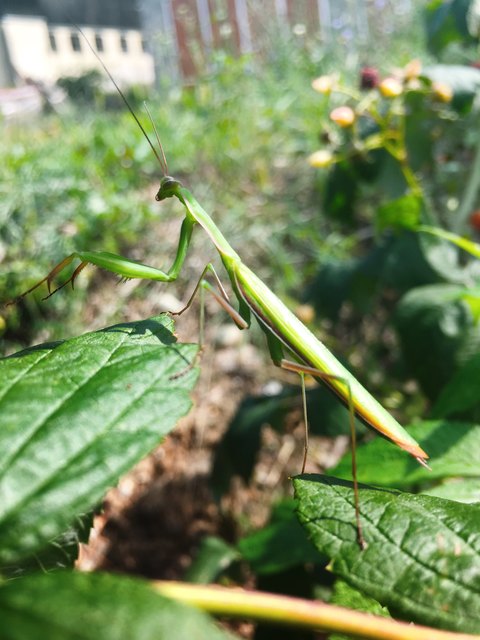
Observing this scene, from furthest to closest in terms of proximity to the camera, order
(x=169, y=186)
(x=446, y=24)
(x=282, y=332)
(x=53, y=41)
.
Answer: (x=53, y=41), (x=446, y=24), (x=169, y=186), (x=282, y=332)

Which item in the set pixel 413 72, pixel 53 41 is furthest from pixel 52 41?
pixel 413 72

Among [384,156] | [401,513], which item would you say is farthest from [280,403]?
[401,513]

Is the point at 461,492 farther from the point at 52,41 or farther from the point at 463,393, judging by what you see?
the point at 52,41

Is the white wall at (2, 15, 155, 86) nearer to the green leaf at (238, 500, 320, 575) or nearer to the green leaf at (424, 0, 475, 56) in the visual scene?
the green leaf at (424, 0, 475, 56)

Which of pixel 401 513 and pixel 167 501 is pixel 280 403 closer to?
pixel 167 501

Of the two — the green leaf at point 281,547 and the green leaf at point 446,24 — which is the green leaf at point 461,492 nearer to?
the green leaf at point 281,547

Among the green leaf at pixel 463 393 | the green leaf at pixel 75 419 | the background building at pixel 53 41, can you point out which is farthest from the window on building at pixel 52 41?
the green leaf at pixel 75 419

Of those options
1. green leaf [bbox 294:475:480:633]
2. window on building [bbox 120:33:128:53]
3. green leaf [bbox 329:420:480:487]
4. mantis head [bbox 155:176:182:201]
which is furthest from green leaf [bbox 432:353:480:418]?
window on building [bbox 120:33:128:53]
